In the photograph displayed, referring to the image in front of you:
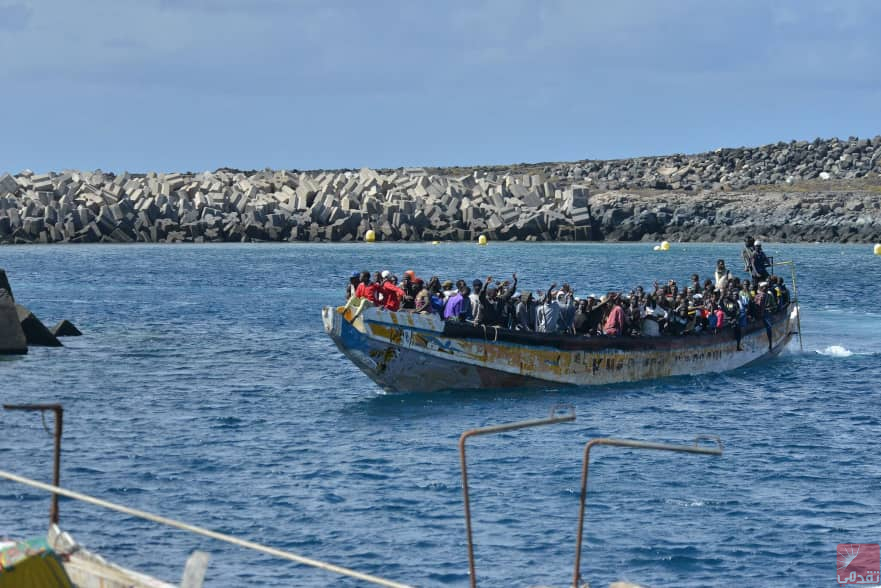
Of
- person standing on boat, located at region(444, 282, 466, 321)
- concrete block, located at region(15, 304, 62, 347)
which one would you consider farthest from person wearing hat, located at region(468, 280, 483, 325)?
concrete block, located at region(15, 304, 62, 347)

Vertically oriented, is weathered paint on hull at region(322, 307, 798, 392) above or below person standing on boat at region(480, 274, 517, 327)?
below

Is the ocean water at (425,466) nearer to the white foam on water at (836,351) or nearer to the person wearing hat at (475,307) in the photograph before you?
the white foam on water at (836,351)

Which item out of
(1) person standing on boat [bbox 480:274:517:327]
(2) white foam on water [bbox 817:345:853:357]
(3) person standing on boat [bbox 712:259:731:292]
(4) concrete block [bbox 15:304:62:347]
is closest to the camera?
(1) person standing on boat [bbox 480:274:517:327]

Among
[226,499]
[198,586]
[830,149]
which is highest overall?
[830,149]

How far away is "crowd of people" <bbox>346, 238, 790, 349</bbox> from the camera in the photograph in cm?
2852

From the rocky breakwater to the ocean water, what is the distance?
76.5 m

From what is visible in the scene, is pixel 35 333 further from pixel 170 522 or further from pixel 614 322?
pixel 170 522

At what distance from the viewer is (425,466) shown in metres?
23.5

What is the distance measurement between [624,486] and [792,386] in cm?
1409

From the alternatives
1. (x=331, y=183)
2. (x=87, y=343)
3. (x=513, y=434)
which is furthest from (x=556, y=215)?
(x=513, y=434)

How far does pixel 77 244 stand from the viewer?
119 m

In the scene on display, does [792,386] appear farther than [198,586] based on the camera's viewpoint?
Yes

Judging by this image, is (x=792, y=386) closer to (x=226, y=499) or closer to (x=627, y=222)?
(x=226, y=499)

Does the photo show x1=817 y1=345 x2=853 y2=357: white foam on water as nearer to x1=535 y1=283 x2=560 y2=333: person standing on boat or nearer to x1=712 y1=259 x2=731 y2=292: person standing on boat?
x1=712 y1=259 x2=731 y2=292: person standing on boat
